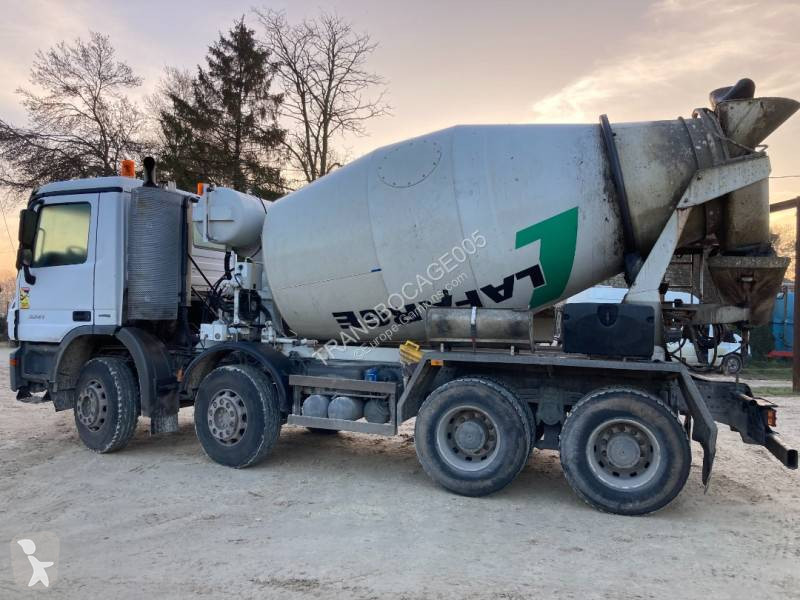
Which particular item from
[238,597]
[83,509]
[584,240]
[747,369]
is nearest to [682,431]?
[584,240]

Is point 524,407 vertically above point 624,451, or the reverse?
point 524,407

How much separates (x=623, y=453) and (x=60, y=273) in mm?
6681

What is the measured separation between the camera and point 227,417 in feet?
22.0

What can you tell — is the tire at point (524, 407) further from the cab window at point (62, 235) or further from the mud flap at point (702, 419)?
the cab window at point (62, 235)

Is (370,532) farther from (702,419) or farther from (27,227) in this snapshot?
(27,227)

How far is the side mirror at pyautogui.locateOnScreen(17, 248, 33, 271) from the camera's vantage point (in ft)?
25.0

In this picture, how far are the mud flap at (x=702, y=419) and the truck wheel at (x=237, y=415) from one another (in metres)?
4.07

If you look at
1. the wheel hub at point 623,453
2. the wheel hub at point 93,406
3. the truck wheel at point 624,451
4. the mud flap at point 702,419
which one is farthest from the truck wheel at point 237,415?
the mud flap at point 702,419

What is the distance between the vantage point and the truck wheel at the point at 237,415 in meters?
6.58

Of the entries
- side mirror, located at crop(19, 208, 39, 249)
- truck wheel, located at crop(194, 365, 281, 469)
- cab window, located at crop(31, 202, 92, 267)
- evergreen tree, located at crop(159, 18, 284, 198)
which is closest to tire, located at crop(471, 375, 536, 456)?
truck wheel, located at crop(194, 365, 281, 469)

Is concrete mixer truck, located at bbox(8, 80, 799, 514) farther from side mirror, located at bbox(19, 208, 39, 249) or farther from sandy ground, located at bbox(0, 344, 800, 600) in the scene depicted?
sandy ground, located at bbox(0, 344, 800, 600)

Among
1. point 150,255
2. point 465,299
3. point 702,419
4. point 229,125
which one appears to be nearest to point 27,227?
point 150,255

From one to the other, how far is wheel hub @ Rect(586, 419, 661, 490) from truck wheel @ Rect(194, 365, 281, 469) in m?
3.31

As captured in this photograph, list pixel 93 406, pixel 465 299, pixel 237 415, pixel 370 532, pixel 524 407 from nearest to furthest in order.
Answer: pixel 370 532 < pixel 524 407 < pixel 465 299 < pixel 237 415 < pixel 93 406
